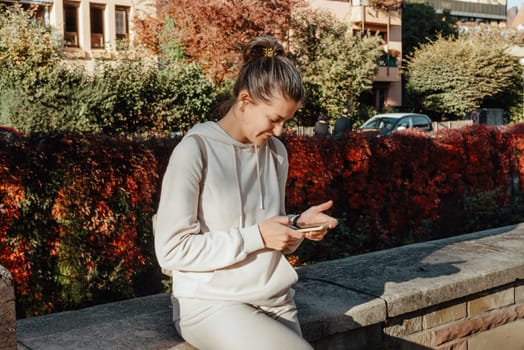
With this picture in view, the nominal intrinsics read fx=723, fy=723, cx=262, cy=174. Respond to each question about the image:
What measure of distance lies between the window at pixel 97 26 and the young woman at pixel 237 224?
2831cm

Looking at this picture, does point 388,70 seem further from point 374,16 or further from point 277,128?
point 277,128

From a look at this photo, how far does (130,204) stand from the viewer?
16.6 feet

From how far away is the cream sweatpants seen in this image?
105 inches

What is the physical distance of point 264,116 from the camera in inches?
113

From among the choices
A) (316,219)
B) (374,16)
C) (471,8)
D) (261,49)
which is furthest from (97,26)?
(471,8)

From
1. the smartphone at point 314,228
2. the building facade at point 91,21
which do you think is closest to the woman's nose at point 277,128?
the smartphone at point 314,228

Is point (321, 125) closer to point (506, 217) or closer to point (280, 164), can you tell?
point (506, 217)

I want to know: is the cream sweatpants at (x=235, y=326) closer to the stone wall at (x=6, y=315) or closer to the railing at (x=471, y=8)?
the stone wall at (x=6, y=315)

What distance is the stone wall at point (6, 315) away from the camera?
231cm

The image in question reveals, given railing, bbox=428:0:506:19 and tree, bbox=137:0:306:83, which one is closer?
tree, bbox=137:0:306:83

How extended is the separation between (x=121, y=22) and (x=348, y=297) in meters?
28.4

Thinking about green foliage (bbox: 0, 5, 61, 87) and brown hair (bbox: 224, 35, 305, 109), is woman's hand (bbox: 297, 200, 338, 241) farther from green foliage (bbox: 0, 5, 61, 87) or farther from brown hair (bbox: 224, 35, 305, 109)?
green foliage (bbox: 0, 5, 61, 87)

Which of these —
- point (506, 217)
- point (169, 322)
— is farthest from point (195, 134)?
point (506, 217)

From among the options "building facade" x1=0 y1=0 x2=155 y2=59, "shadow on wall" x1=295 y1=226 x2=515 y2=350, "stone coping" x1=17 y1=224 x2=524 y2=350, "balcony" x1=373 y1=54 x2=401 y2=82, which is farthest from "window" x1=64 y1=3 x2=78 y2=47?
"shadow on wall" x1=295 y1=226 x2=515 y2=350
